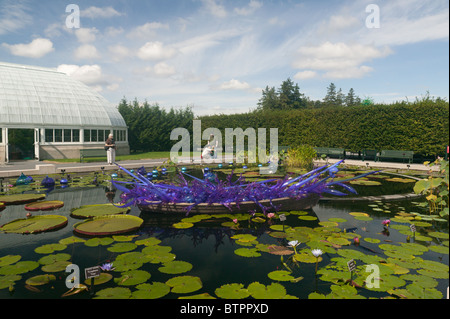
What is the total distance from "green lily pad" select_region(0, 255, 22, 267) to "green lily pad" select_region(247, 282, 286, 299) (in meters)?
3.44

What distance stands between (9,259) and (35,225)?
63.1 inches

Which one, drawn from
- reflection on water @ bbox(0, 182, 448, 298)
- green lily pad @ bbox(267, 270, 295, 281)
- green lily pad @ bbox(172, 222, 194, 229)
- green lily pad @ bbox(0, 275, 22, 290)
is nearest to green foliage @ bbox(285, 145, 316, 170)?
reflection on water @ bbox(0, 182, 448, 298)

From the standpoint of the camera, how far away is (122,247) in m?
4.62

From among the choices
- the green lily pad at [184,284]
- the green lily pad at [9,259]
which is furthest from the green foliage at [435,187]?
the green lily pad at [9,259]

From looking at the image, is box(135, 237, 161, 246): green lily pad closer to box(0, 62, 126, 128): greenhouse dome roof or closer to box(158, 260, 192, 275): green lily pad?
box(158, 260, 192, 275): green lily pad

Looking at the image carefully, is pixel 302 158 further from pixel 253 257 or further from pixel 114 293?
pixel 114 293

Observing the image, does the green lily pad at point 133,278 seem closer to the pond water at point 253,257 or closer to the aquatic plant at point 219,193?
the pond water at point 253,257

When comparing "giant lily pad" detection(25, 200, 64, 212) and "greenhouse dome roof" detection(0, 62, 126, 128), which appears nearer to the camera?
"giant lily pad" detection(25, 200, 64, 212)

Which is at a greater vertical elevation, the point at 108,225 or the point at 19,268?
the point at 108,225

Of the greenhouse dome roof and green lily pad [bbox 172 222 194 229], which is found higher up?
the greenhouse dome roof

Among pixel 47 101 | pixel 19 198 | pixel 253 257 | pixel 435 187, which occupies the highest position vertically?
pixel 47 101

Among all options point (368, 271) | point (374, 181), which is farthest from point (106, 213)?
point (374, 181)

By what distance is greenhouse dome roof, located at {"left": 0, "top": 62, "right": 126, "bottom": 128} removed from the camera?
20359 millimetres

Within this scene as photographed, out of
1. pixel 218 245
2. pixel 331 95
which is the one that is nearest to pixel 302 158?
pixel 218 245
